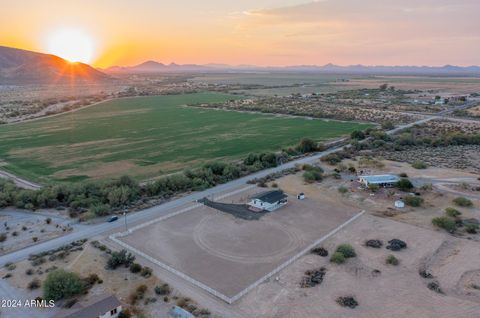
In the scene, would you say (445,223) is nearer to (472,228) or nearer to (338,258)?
(472,228)

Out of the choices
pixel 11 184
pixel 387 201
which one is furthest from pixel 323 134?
pixel 11 184

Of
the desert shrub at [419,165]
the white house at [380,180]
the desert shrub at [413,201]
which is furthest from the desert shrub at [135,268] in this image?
the desert shrub at [419,165]

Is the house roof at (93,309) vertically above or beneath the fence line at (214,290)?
above

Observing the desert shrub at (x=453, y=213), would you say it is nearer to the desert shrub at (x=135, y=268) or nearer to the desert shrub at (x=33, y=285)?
the desert shrub at (x=135, y=268)

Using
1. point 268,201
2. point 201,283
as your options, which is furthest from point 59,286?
point 268,201

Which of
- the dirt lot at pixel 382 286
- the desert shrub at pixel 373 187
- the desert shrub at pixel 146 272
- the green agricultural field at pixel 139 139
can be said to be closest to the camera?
the dirt lot at pixel 382 286

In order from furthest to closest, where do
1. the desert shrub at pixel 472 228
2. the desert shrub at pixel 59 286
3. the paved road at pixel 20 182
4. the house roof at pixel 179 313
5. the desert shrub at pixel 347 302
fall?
the paved road at pixel 20 182
the desert shrub at pixel 472 228
the desert shrub at pixel 59 286
the desert shrub at pixel 347 302
the house roof at pixel 179 313

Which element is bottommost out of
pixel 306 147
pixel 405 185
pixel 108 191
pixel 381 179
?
pixel 405 185
